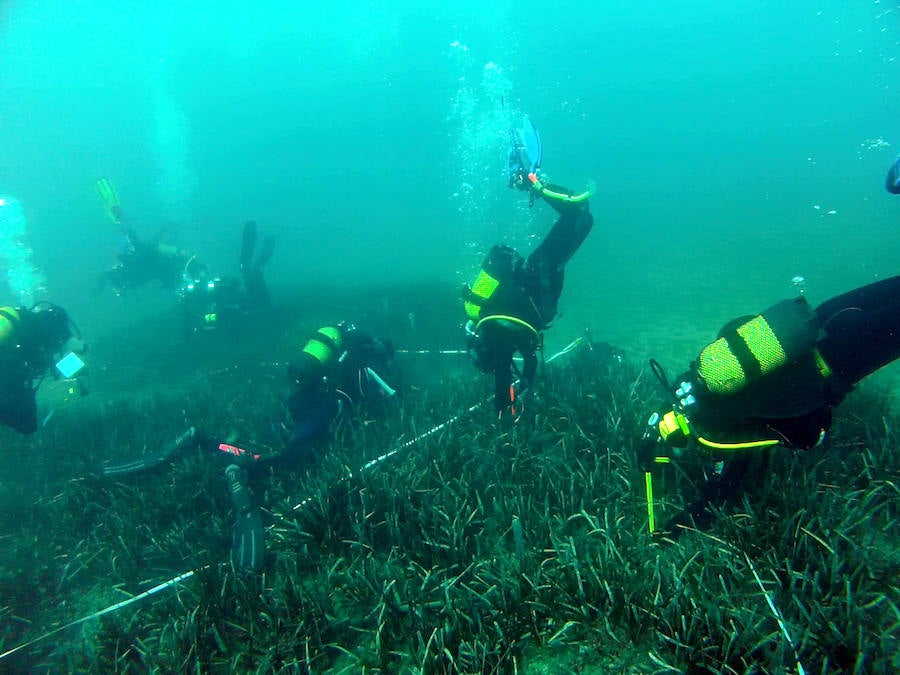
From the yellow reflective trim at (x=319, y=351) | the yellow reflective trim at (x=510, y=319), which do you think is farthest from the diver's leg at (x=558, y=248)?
the yellow reflective trim at (x=319, y=351)

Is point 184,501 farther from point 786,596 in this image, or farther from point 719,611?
point 786,596

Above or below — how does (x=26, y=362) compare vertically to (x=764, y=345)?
above

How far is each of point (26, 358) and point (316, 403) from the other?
198 inches

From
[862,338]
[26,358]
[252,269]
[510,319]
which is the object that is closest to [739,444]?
[862,338]

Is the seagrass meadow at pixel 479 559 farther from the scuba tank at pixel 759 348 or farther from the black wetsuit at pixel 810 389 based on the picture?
the scuba tank at pixel 759 348

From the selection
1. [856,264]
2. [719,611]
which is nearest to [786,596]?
[719,611]

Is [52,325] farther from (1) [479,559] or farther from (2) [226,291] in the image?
(1) [479,559]

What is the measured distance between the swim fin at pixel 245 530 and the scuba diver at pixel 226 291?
7.36m

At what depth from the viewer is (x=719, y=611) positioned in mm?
2539

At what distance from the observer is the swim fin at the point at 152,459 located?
5934mm

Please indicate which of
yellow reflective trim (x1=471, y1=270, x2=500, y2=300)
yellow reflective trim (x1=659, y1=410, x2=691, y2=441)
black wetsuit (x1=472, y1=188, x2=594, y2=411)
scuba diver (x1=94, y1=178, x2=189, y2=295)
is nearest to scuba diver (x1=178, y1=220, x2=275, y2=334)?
scuba diver (x1=94, y1=178, x2=189, y2=295)

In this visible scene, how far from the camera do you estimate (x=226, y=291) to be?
38.8 feet

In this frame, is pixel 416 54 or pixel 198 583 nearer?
pixel 198 583

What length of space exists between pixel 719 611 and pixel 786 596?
60cm
